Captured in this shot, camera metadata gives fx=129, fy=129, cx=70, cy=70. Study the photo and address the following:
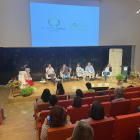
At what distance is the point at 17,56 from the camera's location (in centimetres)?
714

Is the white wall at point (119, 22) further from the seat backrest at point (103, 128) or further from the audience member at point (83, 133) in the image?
the audience member at point (83, 133)

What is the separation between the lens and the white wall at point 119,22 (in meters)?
7.09

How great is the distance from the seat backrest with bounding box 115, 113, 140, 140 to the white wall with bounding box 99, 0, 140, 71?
19.3 feet

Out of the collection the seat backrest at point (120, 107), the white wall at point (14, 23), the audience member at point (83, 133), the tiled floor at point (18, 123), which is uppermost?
the white wall at point (14, 23)

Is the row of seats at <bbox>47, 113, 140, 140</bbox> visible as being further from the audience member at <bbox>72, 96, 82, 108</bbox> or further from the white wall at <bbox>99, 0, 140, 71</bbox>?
the white wall at <bbox>99, 0, 140, 71</bbox>

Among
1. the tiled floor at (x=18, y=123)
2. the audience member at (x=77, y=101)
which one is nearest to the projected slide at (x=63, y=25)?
the tiled floor at (x=18, y=123)

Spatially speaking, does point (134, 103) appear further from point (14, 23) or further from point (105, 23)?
point (14, 23)

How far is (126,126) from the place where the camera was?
178 centimetres

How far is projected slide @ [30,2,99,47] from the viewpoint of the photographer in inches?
239

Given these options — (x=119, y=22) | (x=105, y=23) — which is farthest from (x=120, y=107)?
(x=119, y=22)

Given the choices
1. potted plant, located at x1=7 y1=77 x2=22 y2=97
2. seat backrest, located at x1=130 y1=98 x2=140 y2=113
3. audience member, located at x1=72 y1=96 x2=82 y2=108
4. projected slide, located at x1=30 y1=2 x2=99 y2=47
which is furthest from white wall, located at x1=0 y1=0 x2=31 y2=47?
seat backrest, located at x1=130 y1=98 x2=140 y2=113

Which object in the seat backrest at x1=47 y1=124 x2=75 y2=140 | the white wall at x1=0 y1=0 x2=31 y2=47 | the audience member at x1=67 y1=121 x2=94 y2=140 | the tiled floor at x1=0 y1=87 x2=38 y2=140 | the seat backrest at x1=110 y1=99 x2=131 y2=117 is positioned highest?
the white wall at x1=0 y1=0 x2=31 y2=47

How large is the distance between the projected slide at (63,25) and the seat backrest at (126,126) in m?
5.33

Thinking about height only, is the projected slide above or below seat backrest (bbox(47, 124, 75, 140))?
above
